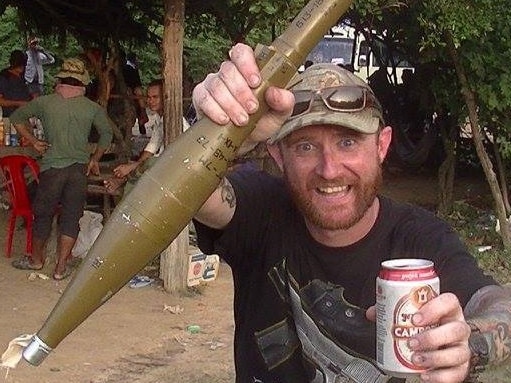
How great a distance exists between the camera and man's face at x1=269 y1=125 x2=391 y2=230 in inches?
90.4

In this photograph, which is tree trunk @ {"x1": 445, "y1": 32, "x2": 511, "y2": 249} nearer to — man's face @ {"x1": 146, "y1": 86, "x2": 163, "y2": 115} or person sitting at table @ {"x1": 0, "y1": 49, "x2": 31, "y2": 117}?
man's face @ {"x1": 146, "y1": 86, "x2": 163, "y2": 115}

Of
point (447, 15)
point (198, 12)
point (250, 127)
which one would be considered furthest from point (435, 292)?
point (198, 12)

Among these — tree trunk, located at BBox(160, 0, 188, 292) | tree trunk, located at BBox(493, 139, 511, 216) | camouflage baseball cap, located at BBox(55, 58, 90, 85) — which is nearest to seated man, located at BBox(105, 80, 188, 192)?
tree trunk, located at BBox(160, 0, 188, 292)

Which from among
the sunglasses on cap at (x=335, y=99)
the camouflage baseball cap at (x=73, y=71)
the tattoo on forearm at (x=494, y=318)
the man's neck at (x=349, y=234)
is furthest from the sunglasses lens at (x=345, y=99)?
the camouflage baseball cap at (x=73, y=71)

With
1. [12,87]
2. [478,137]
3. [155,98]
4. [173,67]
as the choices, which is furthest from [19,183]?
[478,137]

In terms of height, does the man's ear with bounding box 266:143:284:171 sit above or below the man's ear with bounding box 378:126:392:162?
below

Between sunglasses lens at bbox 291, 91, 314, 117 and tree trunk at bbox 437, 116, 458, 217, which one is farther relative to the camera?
tree trunk at bbox 437, 116, 458, 217

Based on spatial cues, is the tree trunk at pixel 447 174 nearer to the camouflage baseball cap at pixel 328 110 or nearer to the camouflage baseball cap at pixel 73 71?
the camouflage baseball cap at pixel 73 71

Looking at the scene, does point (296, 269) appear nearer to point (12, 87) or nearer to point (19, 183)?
point (19, 183)

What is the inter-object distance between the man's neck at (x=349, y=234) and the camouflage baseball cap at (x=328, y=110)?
24cm

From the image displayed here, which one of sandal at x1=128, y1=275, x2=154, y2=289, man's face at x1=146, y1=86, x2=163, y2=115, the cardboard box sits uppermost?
man's face at x1=146, y1=86, x2=163, y2=115

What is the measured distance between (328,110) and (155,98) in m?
6.38

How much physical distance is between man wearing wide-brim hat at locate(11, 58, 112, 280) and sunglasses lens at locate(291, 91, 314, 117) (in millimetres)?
5892

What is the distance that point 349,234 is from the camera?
2.40m
